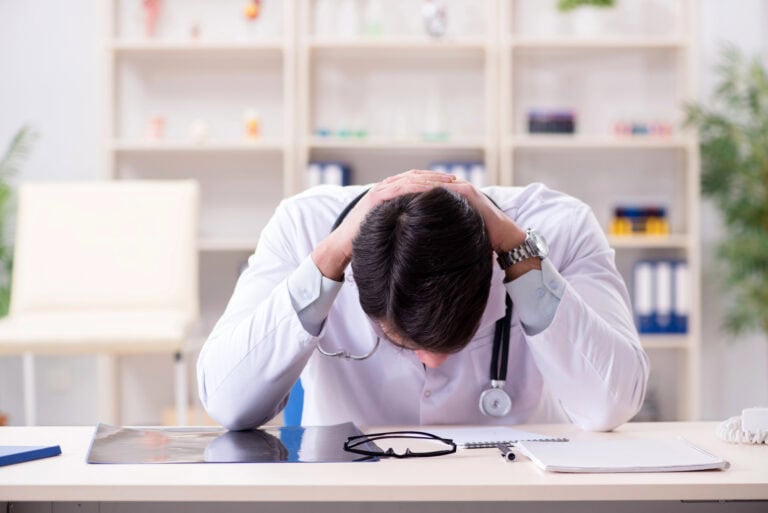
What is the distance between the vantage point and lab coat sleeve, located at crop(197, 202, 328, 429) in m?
1.33

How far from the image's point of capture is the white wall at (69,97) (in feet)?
13.5

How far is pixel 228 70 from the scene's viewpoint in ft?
13.4

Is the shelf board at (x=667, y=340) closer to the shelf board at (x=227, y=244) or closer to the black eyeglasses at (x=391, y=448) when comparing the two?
the shelf board at (x=227, y=244)

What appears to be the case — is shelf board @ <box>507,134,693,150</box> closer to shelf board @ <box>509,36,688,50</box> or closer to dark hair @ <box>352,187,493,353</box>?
shelf board @ <box>509,36,688,50</box>

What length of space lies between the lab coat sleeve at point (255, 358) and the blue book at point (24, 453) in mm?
282

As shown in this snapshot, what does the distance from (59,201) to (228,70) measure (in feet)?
3.46

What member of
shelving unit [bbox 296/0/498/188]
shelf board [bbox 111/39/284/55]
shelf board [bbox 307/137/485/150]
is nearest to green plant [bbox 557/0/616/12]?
shelving unit [bbox 296/0/498/188]

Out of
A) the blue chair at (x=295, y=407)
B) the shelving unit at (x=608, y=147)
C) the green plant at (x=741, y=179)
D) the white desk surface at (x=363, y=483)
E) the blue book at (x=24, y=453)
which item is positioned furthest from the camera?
the shelving unit at (x=608, y=147)

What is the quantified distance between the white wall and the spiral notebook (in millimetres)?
3024

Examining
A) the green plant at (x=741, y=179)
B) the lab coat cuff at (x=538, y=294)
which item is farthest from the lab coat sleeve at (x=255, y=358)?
the green plant at (x=741, y=179)

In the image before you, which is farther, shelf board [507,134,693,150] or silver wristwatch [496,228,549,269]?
shelf board [507,134,693,150]

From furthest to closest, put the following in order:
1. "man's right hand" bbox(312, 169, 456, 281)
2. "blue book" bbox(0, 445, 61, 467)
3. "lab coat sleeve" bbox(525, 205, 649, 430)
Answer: "lab coat sleeve" bbox(525, 205, 649, 430)
"man's right hand" bbox(312, 169, 456, 281)
"blue book" bbox(0, 445, 61, 467)

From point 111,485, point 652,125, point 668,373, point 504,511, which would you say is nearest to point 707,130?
point 652,125

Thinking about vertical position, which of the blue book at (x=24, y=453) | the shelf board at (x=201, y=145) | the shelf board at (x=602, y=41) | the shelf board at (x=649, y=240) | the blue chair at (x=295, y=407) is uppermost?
the shelf board at (x=602, y=41)
